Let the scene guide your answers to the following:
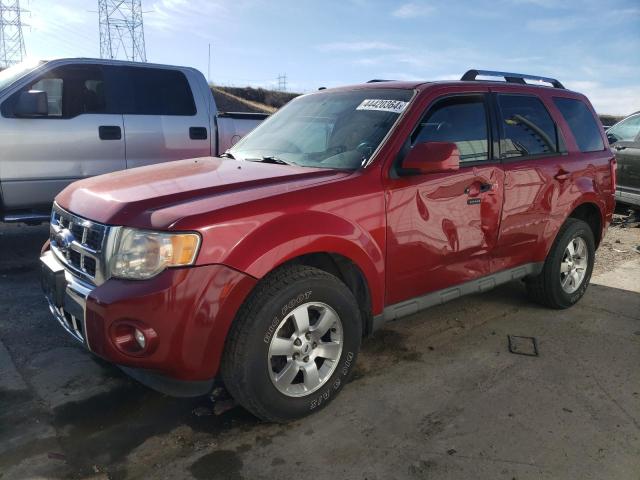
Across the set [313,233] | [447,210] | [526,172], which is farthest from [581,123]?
[313,233]

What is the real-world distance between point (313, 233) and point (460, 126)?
59.4 inches

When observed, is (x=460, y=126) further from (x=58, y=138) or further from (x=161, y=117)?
(x=58, y=138)

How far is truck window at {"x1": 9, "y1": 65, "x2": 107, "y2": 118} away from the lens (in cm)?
550

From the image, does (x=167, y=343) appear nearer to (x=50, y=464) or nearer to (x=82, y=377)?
(x=50, y=464)

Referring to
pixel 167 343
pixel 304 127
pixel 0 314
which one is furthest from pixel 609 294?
pixel 0 314

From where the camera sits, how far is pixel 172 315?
2.35 metres

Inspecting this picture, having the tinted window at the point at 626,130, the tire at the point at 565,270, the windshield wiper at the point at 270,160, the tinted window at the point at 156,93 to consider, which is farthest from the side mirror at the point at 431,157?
the tinted window at the point at 626,130

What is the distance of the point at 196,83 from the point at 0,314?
137 inches

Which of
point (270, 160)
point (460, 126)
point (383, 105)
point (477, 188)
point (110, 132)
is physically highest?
point (383, 105)

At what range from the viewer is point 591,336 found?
160 inches

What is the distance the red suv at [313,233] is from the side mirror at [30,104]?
2514 millimetres

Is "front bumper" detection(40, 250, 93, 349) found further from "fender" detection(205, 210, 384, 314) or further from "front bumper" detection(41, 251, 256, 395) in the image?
"fender" detection(205, 210, 384, 314)

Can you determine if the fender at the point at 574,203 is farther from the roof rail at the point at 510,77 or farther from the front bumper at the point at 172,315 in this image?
the front bumper at the point at 172,315

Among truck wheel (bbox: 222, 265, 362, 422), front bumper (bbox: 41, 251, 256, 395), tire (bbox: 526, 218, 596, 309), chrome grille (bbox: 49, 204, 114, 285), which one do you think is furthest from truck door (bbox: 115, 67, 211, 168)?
tire (bbox: 526, 218, 596, 309)
